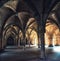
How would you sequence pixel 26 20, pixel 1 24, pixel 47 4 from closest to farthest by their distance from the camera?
1. pixel 47 4
2. pixel 1 24
3. pixel 26 20

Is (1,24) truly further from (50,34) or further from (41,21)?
(50,34)

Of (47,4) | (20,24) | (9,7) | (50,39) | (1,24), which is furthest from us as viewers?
(50,39)

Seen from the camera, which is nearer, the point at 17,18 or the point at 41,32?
the point at 41,32

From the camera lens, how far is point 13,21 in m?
38.1

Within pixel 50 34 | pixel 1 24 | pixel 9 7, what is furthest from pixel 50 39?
pixel 9 7

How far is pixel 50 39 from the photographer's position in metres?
49.8

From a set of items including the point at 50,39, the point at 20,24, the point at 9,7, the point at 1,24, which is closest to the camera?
the point at 9,7

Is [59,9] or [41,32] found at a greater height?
[59,9]

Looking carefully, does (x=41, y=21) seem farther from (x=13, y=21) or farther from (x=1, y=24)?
(x=13, y=21)

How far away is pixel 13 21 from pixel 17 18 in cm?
239

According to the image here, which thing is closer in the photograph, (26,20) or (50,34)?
(26,20)

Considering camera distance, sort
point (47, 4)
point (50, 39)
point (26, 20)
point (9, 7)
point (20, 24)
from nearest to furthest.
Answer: point (47, 4) → point (9, 7) → point (26, 20) → point (20, 24) → point (50, 39)

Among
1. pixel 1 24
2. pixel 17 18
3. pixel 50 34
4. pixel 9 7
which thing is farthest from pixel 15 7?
pixel 50 34

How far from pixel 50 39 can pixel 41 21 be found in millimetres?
29709
